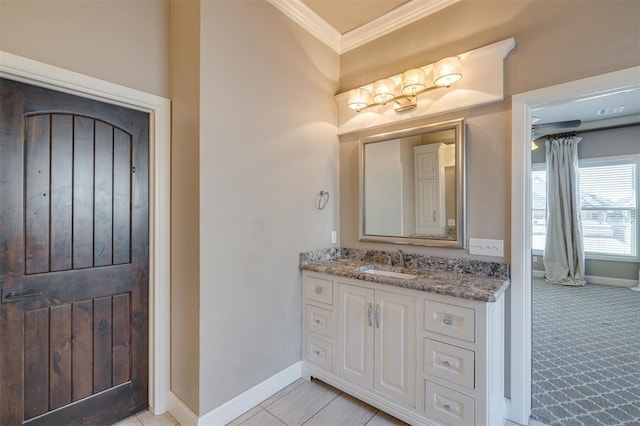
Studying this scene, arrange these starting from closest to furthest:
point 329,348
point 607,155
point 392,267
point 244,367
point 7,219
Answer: point 7,219 → point 244,367 → point 329,348 → point 392,267 → point 607,155

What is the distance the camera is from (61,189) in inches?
63.9

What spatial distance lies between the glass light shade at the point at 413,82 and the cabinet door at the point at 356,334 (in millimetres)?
1501

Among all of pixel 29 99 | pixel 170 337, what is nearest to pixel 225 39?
pixel 29 99

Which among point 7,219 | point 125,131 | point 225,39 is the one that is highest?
point 225,39

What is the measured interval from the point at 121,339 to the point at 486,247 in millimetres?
2481

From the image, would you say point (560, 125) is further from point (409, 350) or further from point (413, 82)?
point (409, 350)

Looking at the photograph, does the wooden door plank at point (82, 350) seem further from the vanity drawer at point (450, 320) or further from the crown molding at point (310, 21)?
the crown molding at point (310, 21)

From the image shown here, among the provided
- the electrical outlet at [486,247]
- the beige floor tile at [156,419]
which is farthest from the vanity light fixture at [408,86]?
the beige floor tile at [156,419]

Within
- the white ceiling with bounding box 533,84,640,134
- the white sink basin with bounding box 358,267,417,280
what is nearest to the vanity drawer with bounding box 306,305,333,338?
the white sink basin with bounding box 358,267,417,280

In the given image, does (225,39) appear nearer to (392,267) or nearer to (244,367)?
(392,267)

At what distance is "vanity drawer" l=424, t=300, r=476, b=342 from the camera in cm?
158

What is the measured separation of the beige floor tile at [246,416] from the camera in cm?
184

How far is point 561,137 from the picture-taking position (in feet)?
17.2

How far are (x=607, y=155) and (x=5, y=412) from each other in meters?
7.69
